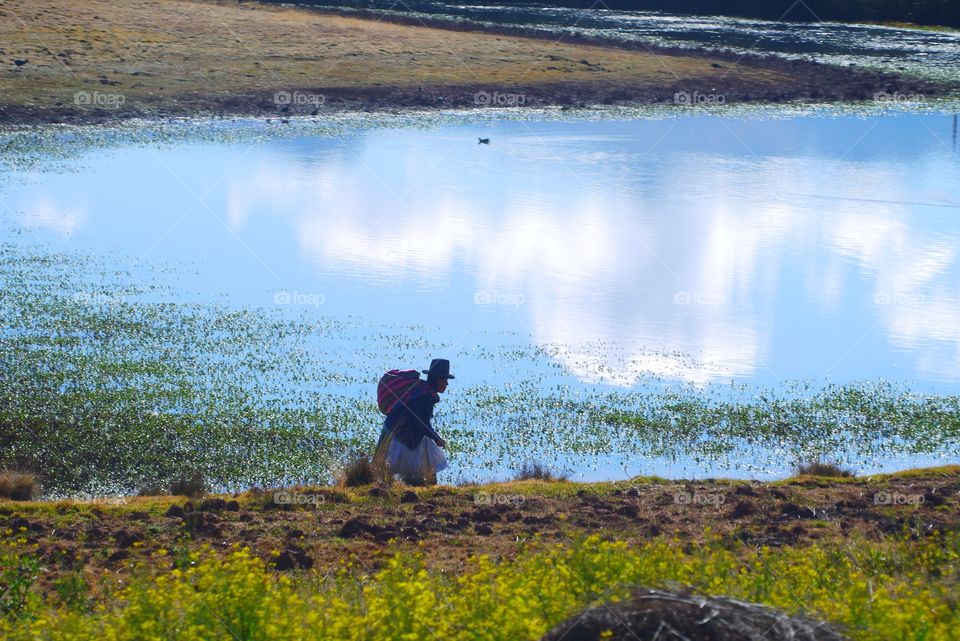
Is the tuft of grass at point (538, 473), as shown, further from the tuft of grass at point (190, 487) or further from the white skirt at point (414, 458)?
the tuft of grass at point (190, 487)

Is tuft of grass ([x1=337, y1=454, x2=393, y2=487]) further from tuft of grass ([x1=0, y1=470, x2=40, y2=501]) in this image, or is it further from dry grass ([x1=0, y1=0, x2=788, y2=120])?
dry grass ([x1=0, y1=0, x2=788, y2=120])

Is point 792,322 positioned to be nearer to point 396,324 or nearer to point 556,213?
point 396,324

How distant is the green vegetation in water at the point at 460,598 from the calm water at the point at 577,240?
6004 millimetres

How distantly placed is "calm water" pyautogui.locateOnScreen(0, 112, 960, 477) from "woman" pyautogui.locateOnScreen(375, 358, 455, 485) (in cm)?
242

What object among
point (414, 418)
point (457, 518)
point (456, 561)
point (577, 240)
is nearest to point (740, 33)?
point (577, 240)

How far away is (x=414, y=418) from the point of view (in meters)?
14.1

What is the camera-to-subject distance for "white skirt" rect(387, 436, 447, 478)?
14359mm

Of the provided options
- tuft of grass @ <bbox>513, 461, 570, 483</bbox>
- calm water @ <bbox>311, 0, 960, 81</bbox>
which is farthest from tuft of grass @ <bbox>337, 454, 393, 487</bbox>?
calm water @ <bbox>311, 0, 960, 81</bbox>

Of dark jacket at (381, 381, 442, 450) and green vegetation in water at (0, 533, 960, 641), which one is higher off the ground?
green vegetation in water at (0, 533, 960, 641)

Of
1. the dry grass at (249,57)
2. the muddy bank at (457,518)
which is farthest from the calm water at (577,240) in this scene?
the dry grass at (249,57)

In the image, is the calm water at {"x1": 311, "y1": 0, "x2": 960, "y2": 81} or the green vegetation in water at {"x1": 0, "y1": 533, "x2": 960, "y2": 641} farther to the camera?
the calm water at {"x1": 311, "y1": 0, "x2": 960, "y2": 81}

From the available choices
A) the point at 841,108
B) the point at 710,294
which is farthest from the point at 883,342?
the point at 841,108

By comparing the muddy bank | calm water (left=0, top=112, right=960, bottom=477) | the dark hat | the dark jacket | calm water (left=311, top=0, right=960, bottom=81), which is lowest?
calm water (left=0, top=112, right=960, bottom=477)

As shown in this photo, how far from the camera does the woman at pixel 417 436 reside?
14.0m
